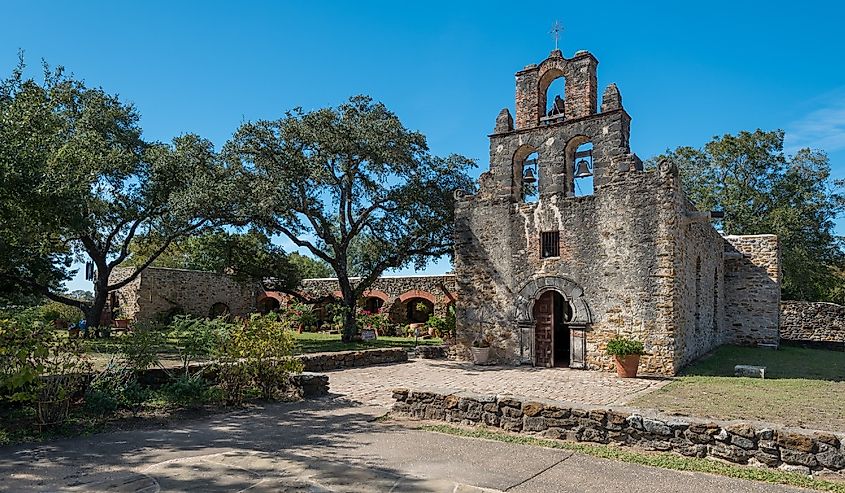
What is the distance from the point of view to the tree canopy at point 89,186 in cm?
1011

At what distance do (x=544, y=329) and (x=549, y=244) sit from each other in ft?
7.14

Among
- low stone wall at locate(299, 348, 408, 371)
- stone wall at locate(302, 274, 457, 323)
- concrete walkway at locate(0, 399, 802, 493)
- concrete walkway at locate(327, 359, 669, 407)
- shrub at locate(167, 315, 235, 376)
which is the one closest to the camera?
concrete walkway at locate(0, 399, 802, 493)

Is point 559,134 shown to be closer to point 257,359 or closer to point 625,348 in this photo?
point 625,348

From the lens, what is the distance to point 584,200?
13.8 m

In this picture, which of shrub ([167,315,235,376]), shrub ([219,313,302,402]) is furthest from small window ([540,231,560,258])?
shrub ([167,315,235,376])

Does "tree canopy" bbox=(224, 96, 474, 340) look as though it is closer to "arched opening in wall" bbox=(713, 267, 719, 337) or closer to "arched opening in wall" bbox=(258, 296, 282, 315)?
"arched opening in wall" bbox=(713, 267, 719, 337)

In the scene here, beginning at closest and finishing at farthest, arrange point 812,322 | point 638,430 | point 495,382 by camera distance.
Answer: point 638,430 < point 495,382 < point 812,322

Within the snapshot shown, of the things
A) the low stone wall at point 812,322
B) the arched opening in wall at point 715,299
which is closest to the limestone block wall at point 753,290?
the arched opening in wall at point 715,299

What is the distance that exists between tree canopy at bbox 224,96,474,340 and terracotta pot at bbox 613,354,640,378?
7.51 m

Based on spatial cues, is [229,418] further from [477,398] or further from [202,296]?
[202,296]

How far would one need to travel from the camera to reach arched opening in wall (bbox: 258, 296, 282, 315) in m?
31.2

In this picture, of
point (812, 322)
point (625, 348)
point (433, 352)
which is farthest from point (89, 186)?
point (812, 322)

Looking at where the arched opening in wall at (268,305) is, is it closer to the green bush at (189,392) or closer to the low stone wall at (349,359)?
the low stone wall at (349,359)

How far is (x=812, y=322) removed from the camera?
21375mm
